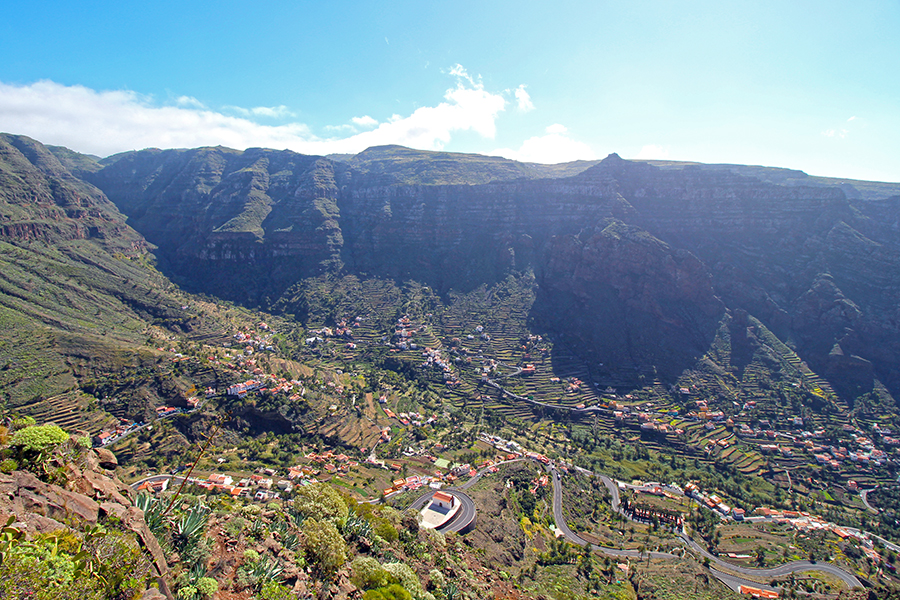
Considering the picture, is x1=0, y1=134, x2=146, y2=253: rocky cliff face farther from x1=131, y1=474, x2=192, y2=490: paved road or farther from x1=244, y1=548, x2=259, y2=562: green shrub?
x1=244, y1=548, x2=259, y2=562: green shrub

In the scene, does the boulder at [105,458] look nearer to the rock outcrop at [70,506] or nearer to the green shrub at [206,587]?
the rock outcrop at [70,506]

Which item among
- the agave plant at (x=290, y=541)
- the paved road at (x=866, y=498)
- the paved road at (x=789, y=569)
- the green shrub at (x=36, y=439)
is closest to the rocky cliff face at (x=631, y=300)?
the paved road at (x=866, y=498)

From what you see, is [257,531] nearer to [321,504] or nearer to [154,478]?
[321,504]

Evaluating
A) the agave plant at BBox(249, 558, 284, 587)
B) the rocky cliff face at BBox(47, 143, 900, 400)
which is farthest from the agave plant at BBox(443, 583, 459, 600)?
the rocky cliff face at BBox(47, 143, 900, 400)

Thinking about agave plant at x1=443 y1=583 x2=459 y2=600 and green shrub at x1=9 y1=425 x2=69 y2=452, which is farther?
agave plant at x1=443 y1=583 x2=459 y2=600

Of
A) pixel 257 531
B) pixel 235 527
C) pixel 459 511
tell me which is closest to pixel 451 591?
pixel 257 531

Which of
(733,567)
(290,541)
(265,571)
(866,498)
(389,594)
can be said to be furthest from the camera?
(866,498)
